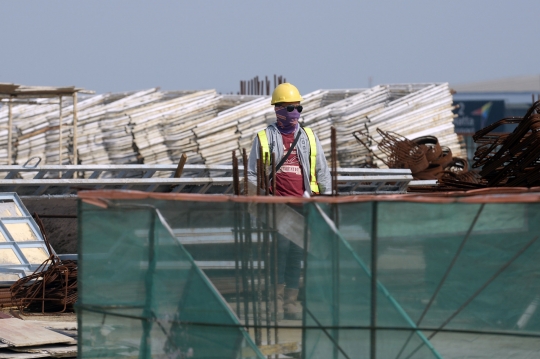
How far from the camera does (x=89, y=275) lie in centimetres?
531

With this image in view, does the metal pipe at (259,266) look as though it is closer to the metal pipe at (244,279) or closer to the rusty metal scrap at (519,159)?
the metal pipe at (244,279)

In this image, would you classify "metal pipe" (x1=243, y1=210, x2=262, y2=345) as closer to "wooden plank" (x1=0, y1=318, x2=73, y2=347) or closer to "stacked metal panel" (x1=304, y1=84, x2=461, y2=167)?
"wooden plank" (x1=0, y1=318, x2=73, y2=347)

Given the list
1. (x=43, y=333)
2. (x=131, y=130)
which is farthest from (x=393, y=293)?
(x=131, y=130)

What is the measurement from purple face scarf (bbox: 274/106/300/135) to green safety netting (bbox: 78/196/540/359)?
2304mm

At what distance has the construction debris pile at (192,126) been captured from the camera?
20.3 meters

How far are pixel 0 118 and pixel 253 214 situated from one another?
18.7 metres

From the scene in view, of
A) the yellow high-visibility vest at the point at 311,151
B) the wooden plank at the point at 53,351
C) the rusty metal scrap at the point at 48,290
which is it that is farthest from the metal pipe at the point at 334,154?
the rusty metal scrap at the point at 48,290

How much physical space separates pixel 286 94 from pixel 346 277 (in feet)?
8.93

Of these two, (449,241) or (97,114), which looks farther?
(97,114)

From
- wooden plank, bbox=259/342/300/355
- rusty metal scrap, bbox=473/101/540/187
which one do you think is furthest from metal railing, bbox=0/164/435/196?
wooden plank, bbox=259/342/300/355

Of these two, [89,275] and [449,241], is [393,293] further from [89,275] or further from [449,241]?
[89,275]

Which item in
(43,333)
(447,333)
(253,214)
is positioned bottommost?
(43,333)

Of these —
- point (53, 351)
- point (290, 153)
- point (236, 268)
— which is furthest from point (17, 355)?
point (290, 153)

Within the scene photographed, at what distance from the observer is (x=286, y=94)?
7.33 metres
